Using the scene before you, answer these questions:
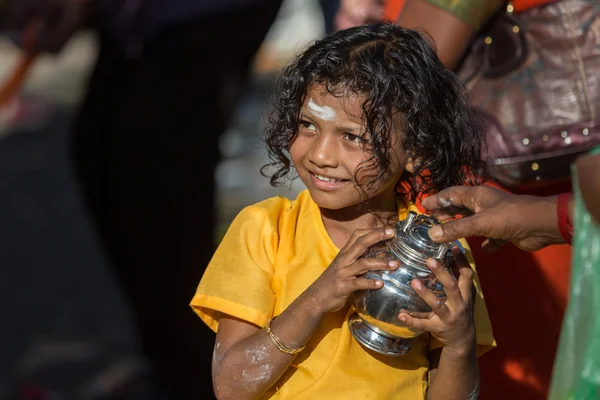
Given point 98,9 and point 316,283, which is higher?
point 316,283

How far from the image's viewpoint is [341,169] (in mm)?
2295

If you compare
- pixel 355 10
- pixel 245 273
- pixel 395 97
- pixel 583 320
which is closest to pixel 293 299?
pixel 245 273

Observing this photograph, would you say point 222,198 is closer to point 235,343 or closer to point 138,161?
point 138,161

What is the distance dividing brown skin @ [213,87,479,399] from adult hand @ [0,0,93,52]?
7.36 ft

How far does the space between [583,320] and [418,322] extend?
0.34 meters

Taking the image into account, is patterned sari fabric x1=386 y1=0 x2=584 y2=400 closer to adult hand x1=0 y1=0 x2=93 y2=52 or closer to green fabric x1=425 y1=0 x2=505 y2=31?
green fabric x1=425 y1=0 x2=505 y2=31

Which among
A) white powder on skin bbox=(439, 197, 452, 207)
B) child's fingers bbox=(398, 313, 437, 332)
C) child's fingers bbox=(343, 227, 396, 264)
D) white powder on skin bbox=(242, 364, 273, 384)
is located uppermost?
white powder on skin bbox=(439, 197, 452, 207)

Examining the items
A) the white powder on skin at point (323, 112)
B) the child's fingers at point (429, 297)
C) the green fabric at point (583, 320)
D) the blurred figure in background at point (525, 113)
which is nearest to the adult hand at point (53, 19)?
the blurred figure in background at point (525, 113)

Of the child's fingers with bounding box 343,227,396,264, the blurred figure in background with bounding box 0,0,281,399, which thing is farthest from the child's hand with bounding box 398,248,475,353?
the blurred figure in background with bounding box 0,0,281,399

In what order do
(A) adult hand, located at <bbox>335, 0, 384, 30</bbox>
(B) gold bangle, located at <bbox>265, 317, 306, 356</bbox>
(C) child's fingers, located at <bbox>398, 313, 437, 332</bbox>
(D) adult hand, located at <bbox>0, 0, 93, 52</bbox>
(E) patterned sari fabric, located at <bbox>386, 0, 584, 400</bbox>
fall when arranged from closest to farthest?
(C) child's fingers, located at <bbox>398, 313, 437, 332</bbox>
(B) gold bangle, located at <bbox>265, 317, 306, 356</bbox>
(E) patterned sari fabric, located at <bbox>386, 0, 584, 400</bbox>
(A) adult hand, located at <bbox>335, 0, 384, 30</bbox>
(D) adult hand, located at <bbox>0, 0, 93, 52</bbox>

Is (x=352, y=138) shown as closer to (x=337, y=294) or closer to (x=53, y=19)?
(x=337, y=294)


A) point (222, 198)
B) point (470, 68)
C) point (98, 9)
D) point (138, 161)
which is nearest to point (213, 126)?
point (138, 161)

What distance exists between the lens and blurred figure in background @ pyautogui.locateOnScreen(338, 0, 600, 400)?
2.59 meters

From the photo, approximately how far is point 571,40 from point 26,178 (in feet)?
18.4
